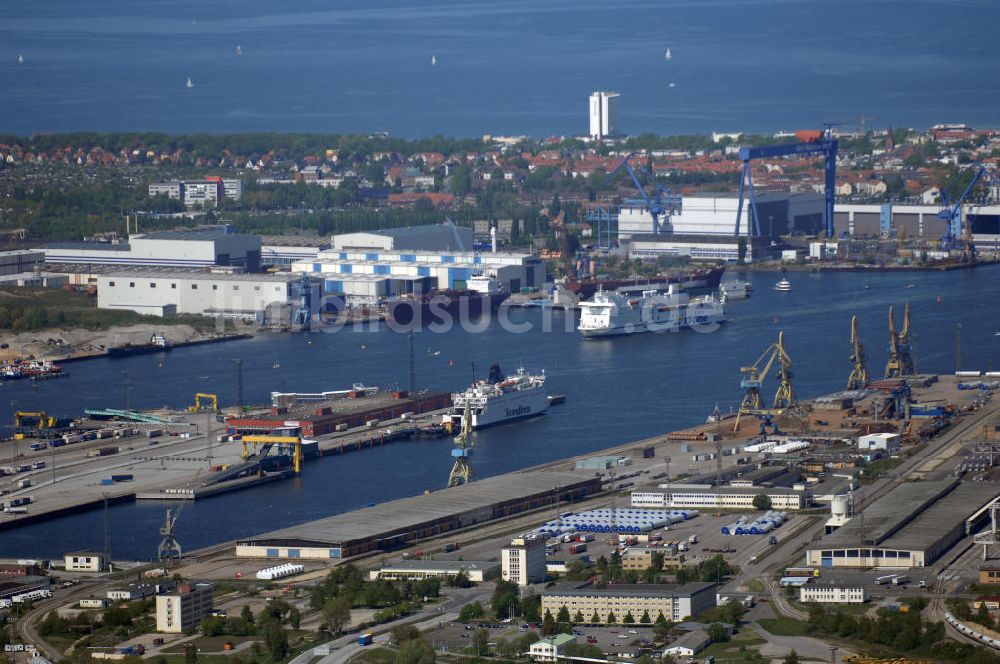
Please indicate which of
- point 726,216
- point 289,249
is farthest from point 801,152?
point 289,249

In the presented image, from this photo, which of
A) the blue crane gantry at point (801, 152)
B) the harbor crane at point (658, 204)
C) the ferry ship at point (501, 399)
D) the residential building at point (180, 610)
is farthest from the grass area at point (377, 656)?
the harbor crane at point (658, 204)

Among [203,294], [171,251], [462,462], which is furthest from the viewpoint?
[171,251]

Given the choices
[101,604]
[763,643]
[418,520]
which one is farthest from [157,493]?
[763,643]

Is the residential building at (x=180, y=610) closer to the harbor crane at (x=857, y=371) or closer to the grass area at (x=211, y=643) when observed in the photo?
the grass area at (x=211, y=643)

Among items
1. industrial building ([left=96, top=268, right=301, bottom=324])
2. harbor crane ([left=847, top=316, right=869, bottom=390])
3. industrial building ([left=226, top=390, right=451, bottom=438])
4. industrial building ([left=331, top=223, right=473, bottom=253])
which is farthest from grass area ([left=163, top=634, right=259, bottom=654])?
industrial building ([left=331, top=223, right=473, bottom=253])

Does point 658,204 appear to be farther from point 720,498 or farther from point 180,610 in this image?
point 180,610
